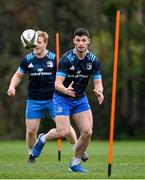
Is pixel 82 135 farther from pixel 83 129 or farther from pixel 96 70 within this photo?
pixel 96 70

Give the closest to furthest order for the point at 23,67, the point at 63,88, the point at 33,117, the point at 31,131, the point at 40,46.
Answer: the point at 63,88 → the point at 23,67 → the point at 40,46 → the point at 31,131 → the point at 33,117

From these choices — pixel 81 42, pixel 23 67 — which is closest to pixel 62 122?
pixel 81 42

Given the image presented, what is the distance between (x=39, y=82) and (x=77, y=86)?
268 cm

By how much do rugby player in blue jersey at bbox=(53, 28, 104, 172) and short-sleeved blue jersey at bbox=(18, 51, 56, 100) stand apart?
2422 mm

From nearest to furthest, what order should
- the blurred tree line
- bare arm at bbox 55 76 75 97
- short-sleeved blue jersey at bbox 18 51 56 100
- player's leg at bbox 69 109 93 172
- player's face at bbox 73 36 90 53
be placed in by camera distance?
bare arm at bbox 55 76 75 97
player's face at bbox 73 36 90 53
player's leg at bbox 69 109 93 172
short-sleeved blue jersey at bbox 18 51 56 100
the blurred tree line

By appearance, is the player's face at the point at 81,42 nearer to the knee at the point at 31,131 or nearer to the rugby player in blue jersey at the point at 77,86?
the rugby player in blue jersey at the point at 77,86

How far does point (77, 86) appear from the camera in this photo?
13883mm

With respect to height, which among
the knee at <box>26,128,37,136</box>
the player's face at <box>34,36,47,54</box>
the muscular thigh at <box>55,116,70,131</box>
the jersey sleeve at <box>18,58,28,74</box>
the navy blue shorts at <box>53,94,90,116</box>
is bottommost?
the knee at <box>26,128,37,136</box>

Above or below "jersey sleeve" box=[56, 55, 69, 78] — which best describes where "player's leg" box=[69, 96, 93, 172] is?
below

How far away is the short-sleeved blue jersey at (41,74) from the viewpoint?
16312 millimetres

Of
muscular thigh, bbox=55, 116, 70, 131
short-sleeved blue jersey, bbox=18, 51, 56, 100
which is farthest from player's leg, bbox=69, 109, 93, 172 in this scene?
short-sleeved blue jersey, bbox=18, 51, 56, 100

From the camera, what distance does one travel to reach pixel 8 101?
46.4 meters

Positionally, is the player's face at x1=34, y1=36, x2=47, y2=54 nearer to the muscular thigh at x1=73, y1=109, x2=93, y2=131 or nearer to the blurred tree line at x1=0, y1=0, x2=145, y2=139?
the muscular thigh at x1=73, y1=109, x2=93, y2=131

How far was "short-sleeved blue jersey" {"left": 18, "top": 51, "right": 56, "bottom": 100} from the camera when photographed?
16312 millimetres
